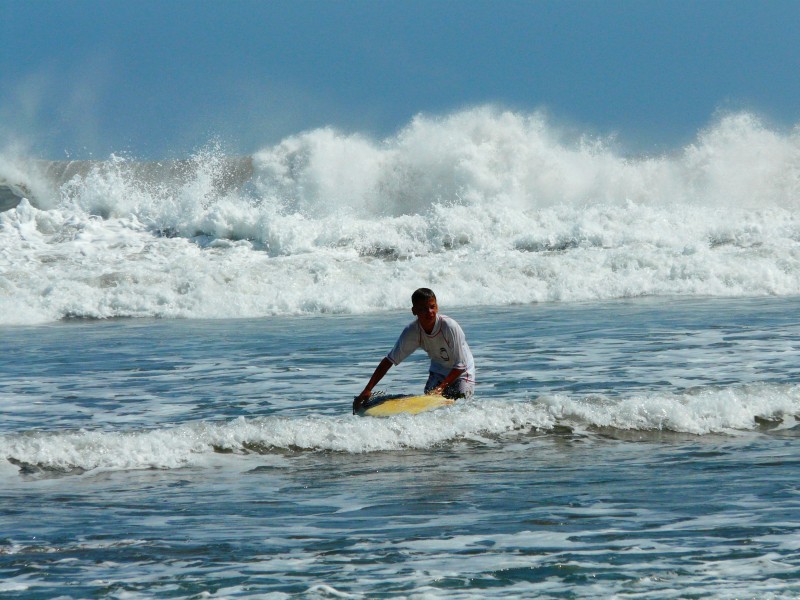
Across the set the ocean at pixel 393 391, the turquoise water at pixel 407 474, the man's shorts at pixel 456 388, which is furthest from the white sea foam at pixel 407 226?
the man's shorts at pixel 456 388

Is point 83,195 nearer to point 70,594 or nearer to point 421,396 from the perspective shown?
point 421,396

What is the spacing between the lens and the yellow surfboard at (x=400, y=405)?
801cm

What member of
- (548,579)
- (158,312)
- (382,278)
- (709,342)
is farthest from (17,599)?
(382,278)

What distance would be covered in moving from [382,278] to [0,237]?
30.6ft

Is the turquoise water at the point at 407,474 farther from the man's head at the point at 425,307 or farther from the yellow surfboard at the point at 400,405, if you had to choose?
the man's head at the point at 425,307

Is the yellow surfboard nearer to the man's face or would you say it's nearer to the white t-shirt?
the white t-shirt

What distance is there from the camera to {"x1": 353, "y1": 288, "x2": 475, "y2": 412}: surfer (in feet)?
25.9

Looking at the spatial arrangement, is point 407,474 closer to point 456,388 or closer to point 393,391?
point 456,388

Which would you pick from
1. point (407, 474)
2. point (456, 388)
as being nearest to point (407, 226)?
point (456, 388)

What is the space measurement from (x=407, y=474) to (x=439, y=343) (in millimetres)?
1551

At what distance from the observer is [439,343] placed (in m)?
8.07

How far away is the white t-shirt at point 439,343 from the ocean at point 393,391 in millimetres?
386

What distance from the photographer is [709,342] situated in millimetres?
12492

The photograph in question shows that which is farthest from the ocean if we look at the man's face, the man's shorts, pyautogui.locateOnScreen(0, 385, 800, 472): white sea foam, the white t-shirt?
the man's face
